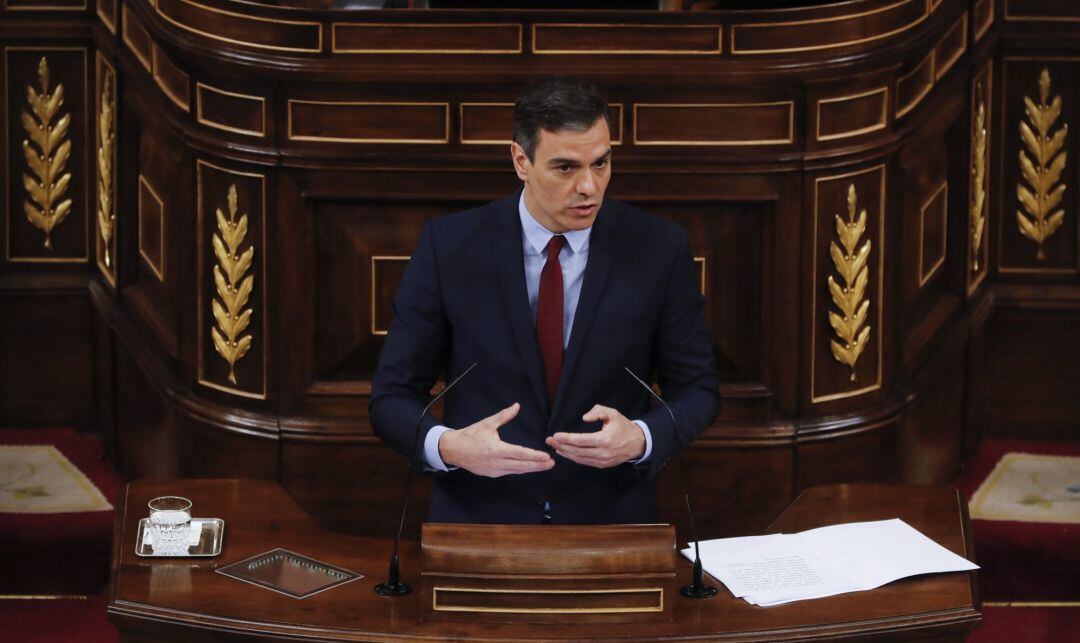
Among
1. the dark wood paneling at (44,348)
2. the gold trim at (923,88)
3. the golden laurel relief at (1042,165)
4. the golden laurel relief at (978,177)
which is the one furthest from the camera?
the dark wood paneling at (44,348)

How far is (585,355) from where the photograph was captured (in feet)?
A: 11.1

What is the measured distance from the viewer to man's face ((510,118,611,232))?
3.21 meters

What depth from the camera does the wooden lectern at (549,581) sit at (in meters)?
2.91

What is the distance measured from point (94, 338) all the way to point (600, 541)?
3159 millimetres

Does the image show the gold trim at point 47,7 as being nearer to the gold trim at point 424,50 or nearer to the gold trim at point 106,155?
the gold trim at point 106,155

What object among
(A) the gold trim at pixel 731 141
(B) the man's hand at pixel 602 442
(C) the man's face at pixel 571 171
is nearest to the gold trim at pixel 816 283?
(A) the gold trim at pixel 731 141

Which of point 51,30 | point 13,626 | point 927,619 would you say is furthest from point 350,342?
point 927,619

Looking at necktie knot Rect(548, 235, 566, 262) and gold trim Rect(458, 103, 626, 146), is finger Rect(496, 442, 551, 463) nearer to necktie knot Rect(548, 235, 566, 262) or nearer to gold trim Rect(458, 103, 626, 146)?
necktie knot Rect(548, 235, 566, 262)

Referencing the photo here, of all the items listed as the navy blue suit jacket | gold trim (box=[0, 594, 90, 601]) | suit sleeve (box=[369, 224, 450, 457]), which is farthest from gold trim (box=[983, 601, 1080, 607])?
gold trim (box=[0, 594, 90, 601])

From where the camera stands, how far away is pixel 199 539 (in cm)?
323

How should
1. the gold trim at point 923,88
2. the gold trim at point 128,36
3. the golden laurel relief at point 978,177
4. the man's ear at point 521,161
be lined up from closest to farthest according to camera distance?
the man's ear at point 521,161
the gold trim at point 923,88
the gold trim at point 128,36
the golden laurel relief at point 978,177

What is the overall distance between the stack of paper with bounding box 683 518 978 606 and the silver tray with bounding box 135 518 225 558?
33.7 inches

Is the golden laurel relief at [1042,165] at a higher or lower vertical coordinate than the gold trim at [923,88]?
lower

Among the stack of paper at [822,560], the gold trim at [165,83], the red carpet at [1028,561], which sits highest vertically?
the gold trim at [165,83]
